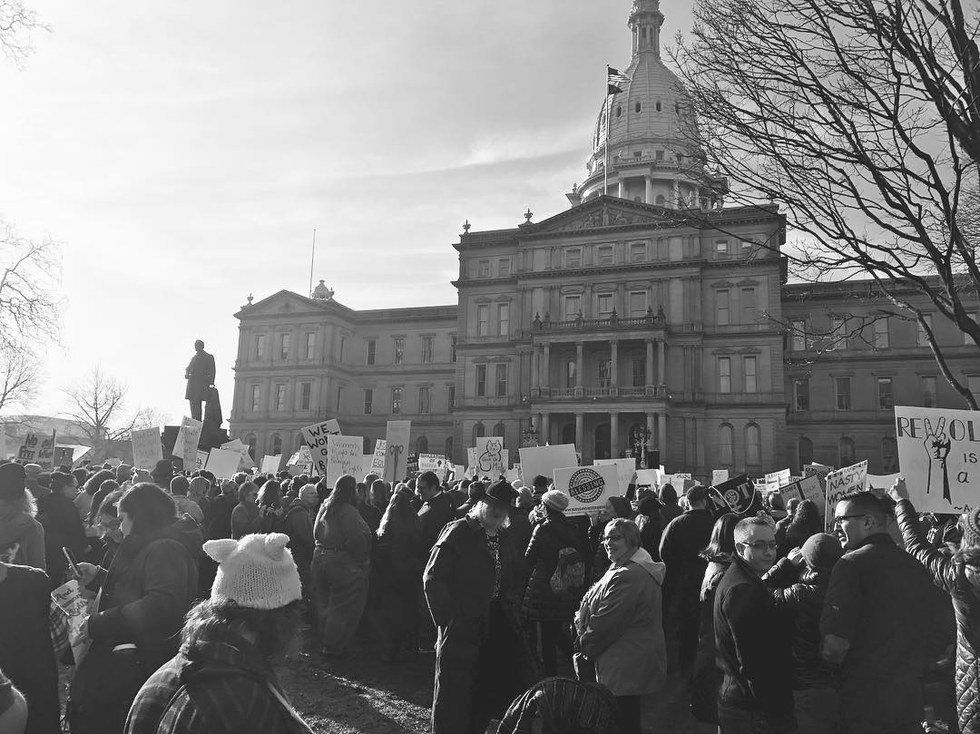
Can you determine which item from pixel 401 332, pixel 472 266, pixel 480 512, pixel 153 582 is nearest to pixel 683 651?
pixel 480 512

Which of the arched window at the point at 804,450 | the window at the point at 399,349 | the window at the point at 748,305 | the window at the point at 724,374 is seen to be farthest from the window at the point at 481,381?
the arched window at the point at 804,450

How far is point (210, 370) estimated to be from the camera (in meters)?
20.4

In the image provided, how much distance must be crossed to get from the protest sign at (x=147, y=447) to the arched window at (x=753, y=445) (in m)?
41.5

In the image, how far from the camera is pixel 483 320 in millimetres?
56531

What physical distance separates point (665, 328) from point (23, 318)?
3917 cm

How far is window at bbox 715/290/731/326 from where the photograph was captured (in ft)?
167

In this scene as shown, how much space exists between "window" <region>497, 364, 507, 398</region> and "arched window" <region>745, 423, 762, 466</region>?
57.2 feet

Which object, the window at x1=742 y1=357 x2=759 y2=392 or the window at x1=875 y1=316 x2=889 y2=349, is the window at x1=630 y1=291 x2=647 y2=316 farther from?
the window at x1=875 y1=316 x2=889 y2=349

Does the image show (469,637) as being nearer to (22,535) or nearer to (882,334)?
(22,535)

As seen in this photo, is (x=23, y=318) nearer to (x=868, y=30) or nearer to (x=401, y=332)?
(x=868, y=30)

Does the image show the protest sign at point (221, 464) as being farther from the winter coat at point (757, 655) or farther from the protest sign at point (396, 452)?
the winter coat at point (757, 655)

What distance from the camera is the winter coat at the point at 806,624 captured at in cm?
491

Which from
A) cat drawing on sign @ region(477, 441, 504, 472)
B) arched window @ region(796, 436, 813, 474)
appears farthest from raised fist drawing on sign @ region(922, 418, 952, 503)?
arched window @ region(796, 436, 813, 474)

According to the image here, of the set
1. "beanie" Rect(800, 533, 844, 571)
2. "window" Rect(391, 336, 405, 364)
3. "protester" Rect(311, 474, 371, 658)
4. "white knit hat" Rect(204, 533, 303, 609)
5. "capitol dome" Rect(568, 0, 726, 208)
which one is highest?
"capitol dome" Rect(568, 0, 726, 208)
